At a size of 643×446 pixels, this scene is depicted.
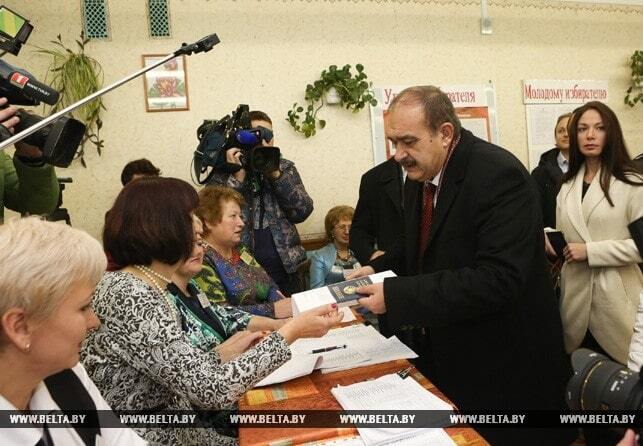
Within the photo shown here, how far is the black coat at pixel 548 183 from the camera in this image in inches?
129

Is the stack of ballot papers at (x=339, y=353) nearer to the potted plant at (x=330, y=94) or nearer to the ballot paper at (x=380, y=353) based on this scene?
the ballot paper at (x=380, y=353)

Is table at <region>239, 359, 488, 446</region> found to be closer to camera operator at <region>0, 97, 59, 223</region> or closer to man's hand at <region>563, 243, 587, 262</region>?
camera operator at <region>0, 97, 59, 223</region>

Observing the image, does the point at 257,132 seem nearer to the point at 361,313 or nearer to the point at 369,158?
the point at 361,313

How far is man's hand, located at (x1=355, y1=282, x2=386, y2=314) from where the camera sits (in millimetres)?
1484

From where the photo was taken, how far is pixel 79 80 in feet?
10.8

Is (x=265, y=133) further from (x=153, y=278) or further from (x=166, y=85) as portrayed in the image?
(x=153, y=278)

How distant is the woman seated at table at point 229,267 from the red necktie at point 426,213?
26.7 inches

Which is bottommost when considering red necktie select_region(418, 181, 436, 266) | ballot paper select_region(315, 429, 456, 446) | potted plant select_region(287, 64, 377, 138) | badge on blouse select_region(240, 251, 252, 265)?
ballot paper select_region(315, 429, 456, 446)

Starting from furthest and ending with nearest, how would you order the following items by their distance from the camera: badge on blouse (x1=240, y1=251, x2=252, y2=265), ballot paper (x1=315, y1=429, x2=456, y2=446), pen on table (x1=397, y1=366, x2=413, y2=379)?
badge on blouse (x1=240, y1=251, x2=252, y2=265), pen on table (x1=397, y1=366, x2=413, y2=379), ballot paper (x1=315, y1=429, x2=456, y2=446)

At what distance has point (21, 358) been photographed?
3.13 ft

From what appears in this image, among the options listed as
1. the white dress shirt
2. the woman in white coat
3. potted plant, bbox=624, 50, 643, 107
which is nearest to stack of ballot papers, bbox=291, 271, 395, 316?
the white dress shirt

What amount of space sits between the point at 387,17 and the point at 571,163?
2090 mm

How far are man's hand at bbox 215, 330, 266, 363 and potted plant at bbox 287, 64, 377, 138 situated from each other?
2.40 meters

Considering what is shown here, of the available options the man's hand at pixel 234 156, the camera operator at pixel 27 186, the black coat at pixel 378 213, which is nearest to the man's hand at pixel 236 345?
the camera operator at pixel 27 186
